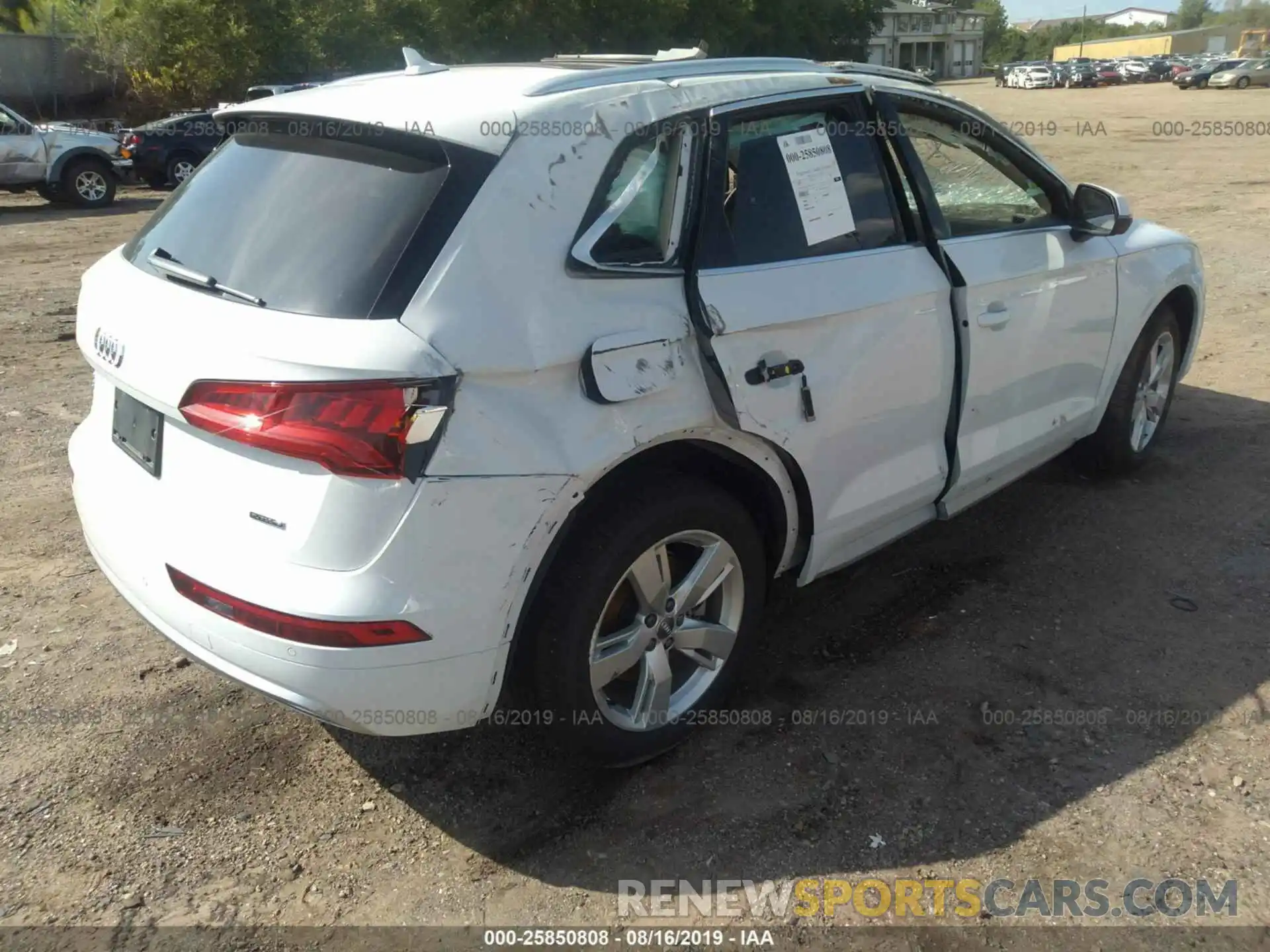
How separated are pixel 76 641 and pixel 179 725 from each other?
716 mm

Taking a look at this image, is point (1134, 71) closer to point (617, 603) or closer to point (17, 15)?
point (17, 15)

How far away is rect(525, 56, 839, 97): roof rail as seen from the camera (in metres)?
2.68

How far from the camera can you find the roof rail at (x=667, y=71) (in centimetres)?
268

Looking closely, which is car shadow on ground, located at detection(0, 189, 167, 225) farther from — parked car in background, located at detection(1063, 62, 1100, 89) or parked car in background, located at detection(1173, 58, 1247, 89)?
parked car in background, located at detection(1063, 62, 1100, 89)

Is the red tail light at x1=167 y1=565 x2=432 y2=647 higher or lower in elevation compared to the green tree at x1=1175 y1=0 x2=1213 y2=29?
lower


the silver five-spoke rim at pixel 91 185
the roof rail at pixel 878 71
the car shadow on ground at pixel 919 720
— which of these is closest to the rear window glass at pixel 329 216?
the car shadow on ground at pixel 919 720

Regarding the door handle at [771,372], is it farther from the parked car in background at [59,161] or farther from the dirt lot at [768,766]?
the parked car in background at [59,161]

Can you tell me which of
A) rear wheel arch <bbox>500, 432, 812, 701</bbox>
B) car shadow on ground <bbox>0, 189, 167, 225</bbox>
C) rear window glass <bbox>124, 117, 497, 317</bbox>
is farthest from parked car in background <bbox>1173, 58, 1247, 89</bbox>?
rear window glass <bbox>124, 117, 497, 317</bbox>

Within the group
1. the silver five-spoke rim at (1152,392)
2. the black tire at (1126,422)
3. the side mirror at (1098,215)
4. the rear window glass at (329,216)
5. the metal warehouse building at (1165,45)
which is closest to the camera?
the rear window glass at (329,216)

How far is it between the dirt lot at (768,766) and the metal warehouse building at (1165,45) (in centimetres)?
9747

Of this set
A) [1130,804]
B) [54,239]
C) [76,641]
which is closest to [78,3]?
[54,239]

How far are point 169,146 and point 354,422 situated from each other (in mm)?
18426

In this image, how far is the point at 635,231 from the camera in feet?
8.70

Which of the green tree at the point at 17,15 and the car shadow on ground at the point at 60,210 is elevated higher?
the green tree at the point at 17,15
